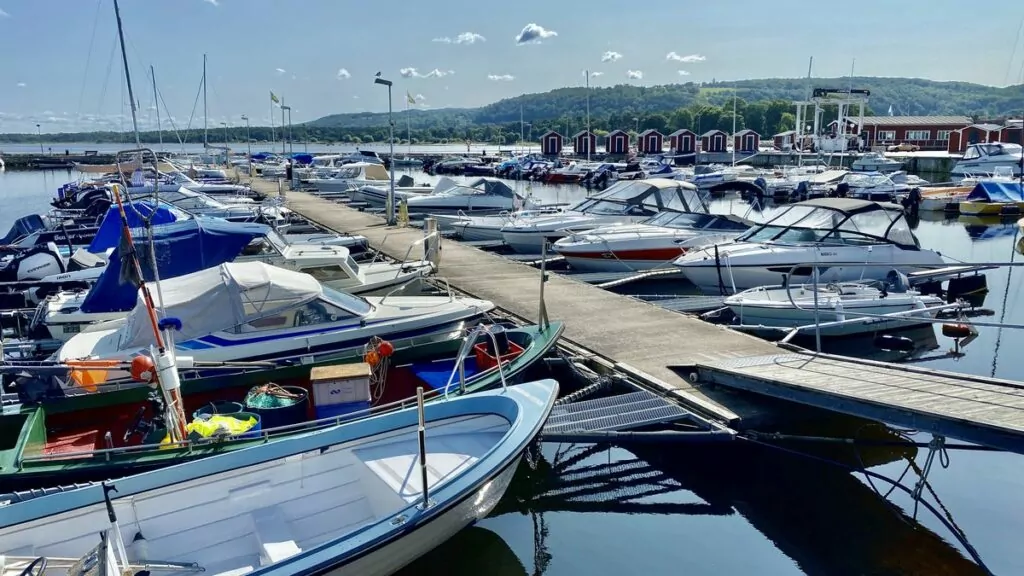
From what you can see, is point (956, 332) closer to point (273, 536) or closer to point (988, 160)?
point (273, 536)

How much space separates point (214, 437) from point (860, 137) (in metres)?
78.3

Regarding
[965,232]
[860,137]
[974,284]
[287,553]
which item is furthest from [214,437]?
[860,137]

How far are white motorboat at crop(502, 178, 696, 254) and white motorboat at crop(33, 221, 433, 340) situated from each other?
7685 mm

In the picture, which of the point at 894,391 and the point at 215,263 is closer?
the point at 894,391

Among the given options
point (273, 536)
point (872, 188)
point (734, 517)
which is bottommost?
point (734, 517)

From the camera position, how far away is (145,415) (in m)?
8.51

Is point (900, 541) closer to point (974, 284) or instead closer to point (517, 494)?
point (517, 494)

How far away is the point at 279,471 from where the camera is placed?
674 cm

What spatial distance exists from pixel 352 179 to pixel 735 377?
1337 inches

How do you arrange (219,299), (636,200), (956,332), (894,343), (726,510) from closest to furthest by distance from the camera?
(726,510)
(219,299)
(894,343)
(956,332)
(636,200)

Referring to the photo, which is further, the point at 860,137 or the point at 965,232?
the point at 860,137

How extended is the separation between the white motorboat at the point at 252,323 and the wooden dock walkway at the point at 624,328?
122 inches

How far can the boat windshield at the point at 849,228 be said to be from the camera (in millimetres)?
16344

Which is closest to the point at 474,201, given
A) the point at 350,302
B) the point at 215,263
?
the point at 215,263
